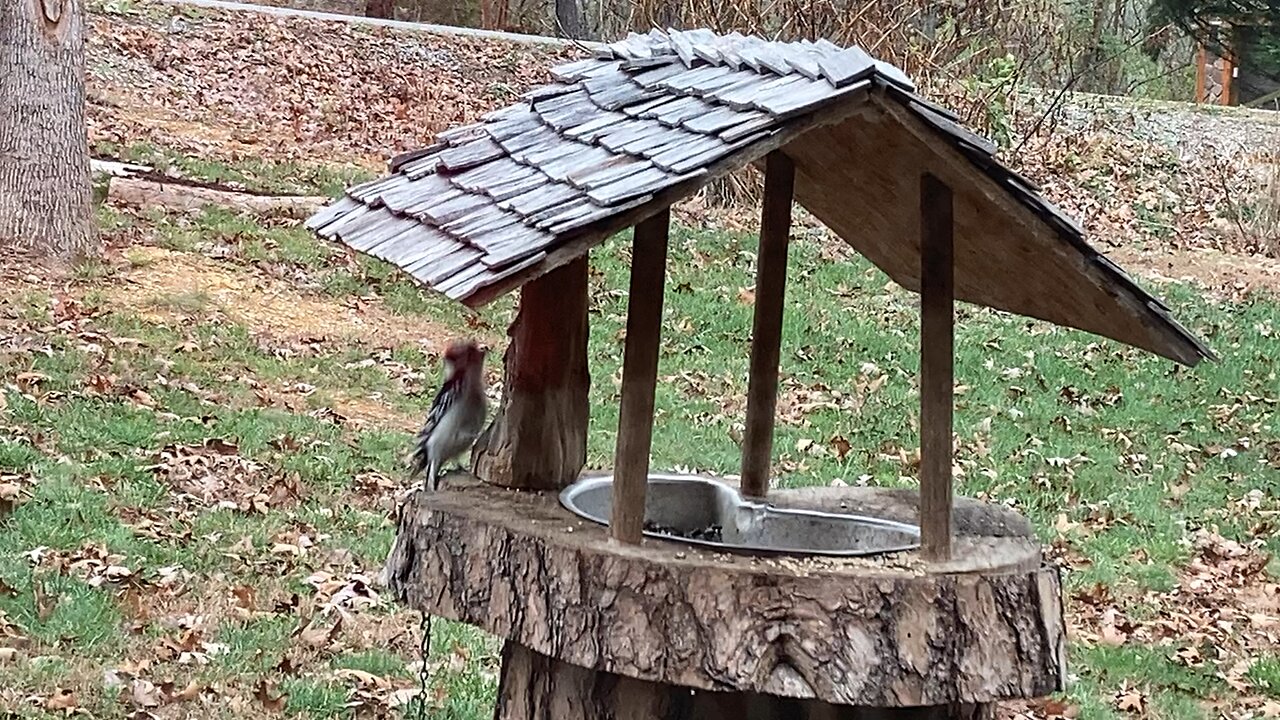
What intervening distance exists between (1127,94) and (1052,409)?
14564mm

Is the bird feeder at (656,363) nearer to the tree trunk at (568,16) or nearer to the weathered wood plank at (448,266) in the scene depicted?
the weathered wood plank at (448,266)

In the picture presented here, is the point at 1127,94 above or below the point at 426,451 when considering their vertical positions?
above

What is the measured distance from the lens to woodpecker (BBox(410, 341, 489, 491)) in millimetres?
3744

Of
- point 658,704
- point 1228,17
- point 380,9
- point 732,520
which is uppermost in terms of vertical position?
point 380,9

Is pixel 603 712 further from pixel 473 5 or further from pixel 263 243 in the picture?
pixel 473 5

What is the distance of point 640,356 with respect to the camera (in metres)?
3.15

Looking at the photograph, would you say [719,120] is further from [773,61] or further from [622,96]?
[622,96]

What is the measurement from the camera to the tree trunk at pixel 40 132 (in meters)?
10.6

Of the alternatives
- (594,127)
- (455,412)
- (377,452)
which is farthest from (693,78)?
(377,452)

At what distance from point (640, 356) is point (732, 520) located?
0.97 m

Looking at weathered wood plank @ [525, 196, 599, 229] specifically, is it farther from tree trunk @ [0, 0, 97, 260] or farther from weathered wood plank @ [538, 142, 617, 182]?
tree trunk @ [0, 0, 97, 260]

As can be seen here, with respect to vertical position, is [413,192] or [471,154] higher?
[471,154]

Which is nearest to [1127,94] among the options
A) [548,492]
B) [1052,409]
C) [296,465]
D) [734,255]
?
[734,255]

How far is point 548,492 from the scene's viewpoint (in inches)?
151
